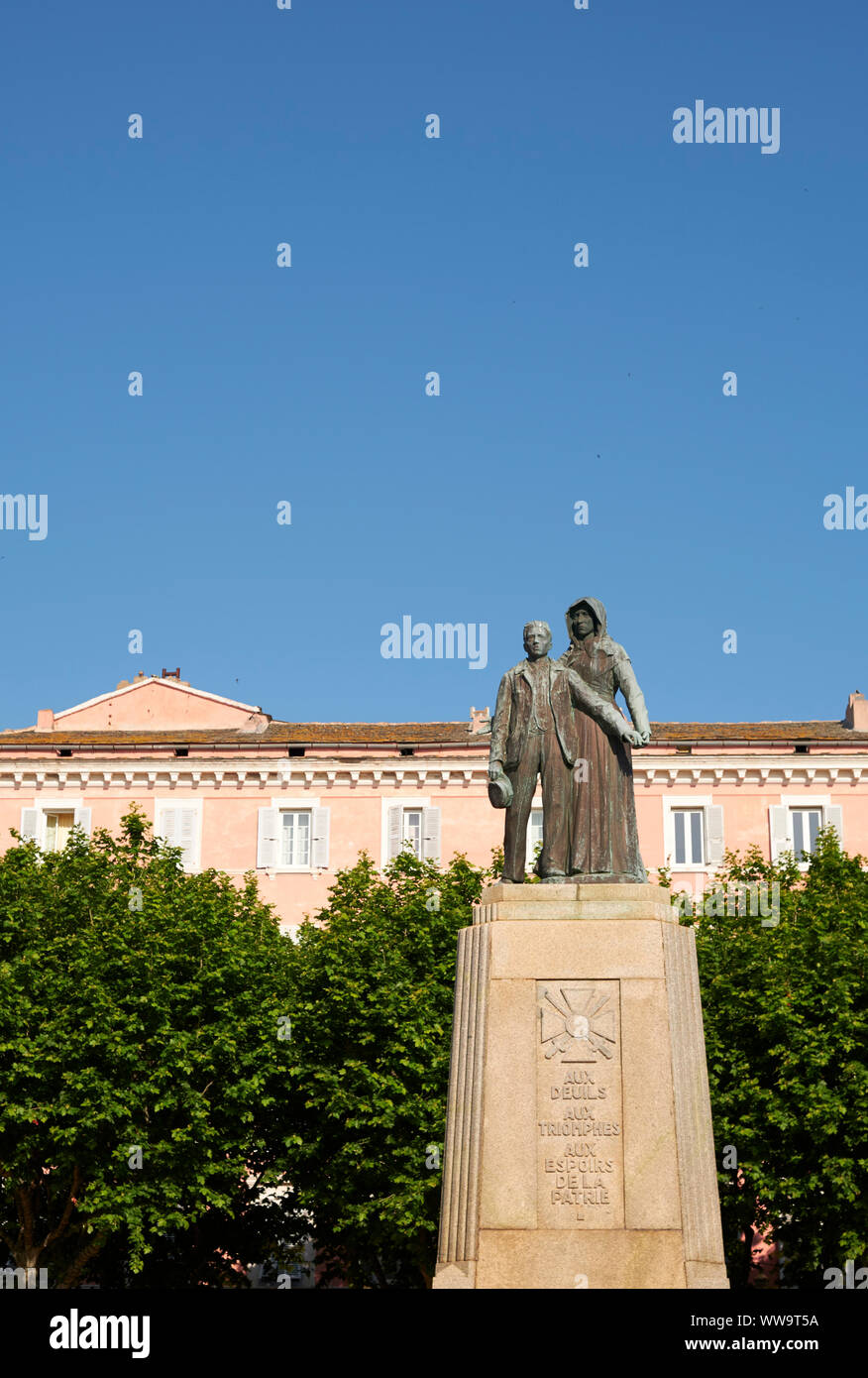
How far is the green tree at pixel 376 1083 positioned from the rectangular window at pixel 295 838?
443 inches

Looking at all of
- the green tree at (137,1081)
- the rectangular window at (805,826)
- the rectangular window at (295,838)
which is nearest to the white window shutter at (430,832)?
the rectangular window at (295,838)

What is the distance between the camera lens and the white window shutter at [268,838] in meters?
51.2

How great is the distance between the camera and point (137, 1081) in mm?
35688

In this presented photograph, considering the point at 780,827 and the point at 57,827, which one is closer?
the point at 780,827

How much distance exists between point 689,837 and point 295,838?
1081cm

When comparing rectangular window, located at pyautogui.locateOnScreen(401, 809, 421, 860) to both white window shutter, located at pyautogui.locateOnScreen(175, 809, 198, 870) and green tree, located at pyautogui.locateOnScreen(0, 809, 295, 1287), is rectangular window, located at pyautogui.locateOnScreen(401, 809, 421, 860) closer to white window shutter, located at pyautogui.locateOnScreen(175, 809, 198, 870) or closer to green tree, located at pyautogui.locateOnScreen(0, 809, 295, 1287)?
white window shutter, located at pyautogui.locateOnScreen(175, 809, 198, 870)

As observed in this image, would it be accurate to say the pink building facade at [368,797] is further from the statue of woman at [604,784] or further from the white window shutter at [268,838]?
the statue of woman at [604,784]

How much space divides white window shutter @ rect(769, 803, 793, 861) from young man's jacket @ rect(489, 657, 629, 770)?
116ft

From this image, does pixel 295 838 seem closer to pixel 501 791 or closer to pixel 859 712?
pixel 859 712

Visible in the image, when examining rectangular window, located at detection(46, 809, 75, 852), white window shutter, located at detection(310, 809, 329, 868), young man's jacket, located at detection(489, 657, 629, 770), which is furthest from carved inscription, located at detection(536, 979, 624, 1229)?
rectangular window, located at detection(46, 809, 75, 852)

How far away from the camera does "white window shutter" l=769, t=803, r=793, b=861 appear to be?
5044 cm

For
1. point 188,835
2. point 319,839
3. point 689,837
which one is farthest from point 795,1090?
point 188,835
